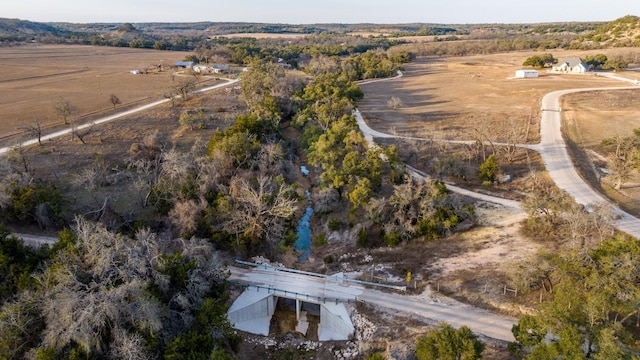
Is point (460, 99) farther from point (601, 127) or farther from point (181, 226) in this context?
point (181, 226)

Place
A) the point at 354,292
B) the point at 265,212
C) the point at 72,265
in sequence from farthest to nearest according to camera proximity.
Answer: the point at 265,212 < the point at 354,292 < the point at 72,265


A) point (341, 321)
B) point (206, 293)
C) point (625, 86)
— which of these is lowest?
point (341, 321)

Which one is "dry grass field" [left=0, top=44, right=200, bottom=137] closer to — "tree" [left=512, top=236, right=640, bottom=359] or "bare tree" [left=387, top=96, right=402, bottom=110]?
"bare tree" [left=387, top=96, right=402, bottom=110]

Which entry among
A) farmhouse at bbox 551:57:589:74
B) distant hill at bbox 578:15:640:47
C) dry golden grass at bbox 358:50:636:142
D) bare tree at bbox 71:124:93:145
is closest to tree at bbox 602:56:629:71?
farmhouse at bbox 551:57:589:74

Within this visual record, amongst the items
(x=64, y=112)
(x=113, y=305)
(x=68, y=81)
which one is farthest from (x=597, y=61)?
(x=113, y=305)

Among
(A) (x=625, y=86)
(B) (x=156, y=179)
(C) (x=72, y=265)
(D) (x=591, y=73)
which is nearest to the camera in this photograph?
(C) (x=72, y=265)

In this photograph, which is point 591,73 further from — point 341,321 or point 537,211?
point 341,321

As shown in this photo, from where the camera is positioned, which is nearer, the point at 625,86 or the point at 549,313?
the point at 549,313

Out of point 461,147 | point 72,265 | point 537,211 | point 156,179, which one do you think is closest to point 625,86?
point 461,147
